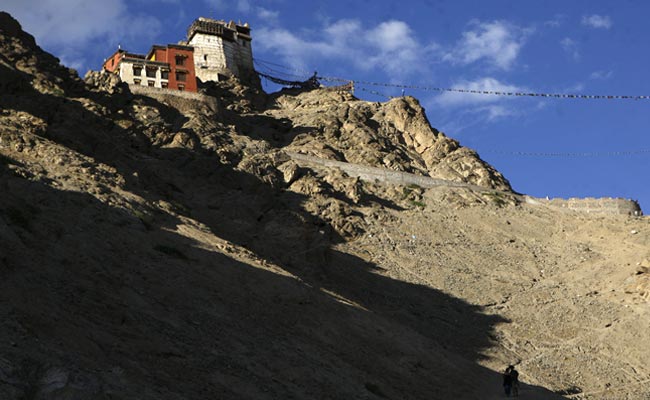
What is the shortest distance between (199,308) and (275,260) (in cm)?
1817

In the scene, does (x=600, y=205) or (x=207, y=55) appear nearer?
(x=600, y=205)

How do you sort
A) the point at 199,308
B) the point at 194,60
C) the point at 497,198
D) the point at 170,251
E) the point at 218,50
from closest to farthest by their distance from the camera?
the point at 199,308, the point at 170,251, the point at 497,198, the point at 194,60, the point at 218,50

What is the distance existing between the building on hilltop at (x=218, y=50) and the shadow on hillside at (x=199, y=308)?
112 feet

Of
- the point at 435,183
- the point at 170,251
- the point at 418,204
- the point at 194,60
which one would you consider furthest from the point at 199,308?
the point at 194,60

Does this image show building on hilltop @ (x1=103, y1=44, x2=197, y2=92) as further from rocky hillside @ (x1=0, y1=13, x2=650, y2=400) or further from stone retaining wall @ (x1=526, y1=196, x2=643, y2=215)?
stone retaining wall @ (x1=526, y1=196, x2=643, y2=215)

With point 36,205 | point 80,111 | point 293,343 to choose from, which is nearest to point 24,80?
point 80,111

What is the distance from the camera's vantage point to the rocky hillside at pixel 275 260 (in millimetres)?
27750

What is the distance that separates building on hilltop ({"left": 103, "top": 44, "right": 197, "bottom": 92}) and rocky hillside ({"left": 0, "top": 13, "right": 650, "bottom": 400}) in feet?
15.0

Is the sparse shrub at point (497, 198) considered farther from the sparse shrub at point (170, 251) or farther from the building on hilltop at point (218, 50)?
the sparse shrub at point (170, 251)

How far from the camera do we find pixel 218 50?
314 feet

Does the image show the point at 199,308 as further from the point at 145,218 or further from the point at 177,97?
the point at 177,97

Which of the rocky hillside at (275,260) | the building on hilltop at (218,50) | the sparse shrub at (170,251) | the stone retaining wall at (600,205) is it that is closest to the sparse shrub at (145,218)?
the rocky hillside at (275,260)

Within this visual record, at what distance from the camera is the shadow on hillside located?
25.2 m

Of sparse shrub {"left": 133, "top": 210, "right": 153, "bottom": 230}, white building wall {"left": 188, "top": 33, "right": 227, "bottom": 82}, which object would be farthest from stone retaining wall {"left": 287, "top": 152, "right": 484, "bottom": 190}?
sparse shrub {"left": 133, "top": 210, "right": 153, "bottom": 230}
